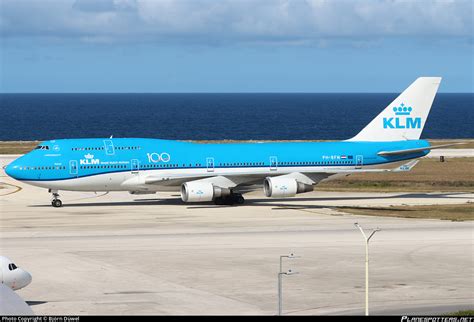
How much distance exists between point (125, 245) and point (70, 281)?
11.0 metres

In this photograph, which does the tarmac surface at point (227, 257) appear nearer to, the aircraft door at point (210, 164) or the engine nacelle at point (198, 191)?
the engine nacelle at point (198, 191)

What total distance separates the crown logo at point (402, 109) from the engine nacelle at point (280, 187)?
12509 millimetres

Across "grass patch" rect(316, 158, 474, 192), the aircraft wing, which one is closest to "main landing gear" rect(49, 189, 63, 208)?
"grass patch" rect(316, 158, 474, 192)

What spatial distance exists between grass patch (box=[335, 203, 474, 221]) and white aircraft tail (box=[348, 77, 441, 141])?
850 centimetres

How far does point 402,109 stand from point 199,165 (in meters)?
18.8

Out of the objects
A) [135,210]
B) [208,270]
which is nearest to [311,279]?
[208,270]

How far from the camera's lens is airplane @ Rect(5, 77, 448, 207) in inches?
2923

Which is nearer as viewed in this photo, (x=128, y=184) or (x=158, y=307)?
(x=158, y=307)

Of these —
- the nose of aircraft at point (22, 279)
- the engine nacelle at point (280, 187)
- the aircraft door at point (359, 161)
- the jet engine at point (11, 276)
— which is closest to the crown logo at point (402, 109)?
the aircraft door at point (359, 161)

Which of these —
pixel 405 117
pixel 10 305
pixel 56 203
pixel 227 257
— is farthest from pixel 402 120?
pixel 10 305

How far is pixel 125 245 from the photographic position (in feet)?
191

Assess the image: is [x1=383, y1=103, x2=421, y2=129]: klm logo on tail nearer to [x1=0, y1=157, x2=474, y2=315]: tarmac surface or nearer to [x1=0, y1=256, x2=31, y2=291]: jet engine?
[x1=0, y1=157, x2=474, y2=315]: tarmac surface

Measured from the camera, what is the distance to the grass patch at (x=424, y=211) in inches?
2783

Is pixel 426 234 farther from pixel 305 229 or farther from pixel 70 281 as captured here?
pixel 70 281
